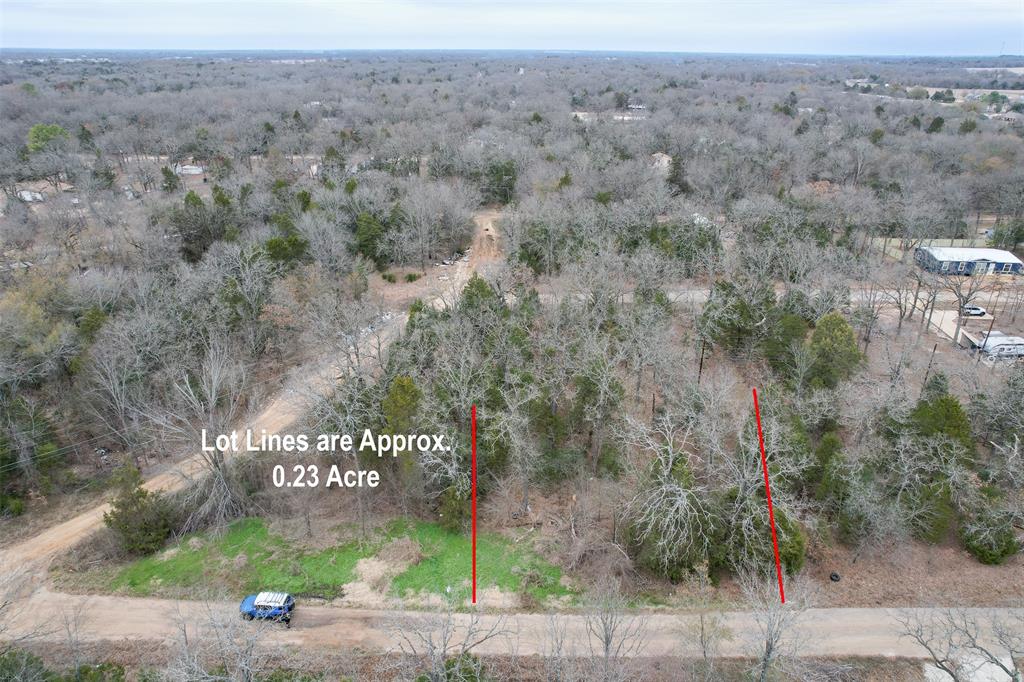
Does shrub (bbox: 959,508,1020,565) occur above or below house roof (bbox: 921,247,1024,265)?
below

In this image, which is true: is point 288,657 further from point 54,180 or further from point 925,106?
point 925,106

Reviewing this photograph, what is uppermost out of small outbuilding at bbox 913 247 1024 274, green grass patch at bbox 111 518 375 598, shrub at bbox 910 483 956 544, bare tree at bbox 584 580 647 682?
small outbuilding at bbox 913 247 1024 274

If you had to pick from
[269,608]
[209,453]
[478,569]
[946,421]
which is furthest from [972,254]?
[209,453]

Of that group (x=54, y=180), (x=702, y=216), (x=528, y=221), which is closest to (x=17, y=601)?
(x=528, y=221)

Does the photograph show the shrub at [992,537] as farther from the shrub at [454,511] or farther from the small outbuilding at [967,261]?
the small outbuilding at [967,261]

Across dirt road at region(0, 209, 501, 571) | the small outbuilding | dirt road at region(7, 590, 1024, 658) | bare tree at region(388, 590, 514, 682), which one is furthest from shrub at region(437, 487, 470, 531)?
the small outbuilding

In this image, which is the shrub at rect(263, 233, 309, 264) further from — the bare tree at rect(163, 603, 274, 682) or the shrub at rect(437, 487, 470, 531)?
the bare tree at rect(163, 603, 274, 682)

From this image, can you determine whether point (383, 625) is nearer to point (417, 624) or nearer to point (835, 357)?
A: point (417, 624)
